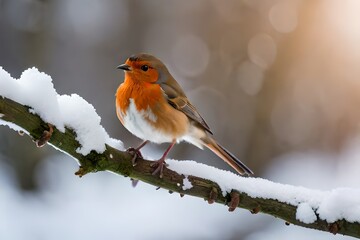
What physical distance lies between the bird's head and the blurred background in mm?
3636

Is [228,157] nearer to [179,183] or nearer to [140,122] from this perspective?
[140,122]

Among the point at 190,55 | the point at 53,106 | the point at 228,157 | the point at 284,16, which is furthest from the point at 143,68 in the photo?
the point at 190,55

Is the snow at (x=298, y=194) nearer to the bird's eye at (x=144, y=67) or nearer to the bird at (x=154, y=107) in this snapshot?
the bird at (x=154, y=107)

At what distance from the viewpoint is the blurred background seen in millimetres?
6277

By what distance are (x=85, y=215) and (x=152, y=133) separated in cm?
236

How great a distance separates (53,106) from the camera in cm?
157

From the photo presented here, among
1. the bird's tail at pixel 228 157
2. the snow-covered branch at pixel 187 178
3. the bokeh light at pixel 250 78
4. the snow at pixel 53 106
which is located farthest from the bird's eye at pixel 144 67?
the bokeh light at pixel 250 78

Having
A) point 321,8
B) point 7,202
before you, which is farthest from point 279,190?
point 321,8

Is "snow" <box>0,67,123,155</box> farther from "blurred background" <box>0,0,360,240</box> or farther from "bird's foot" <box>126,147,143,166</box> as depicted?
"blurred background" <box>0,0,360,240</box>

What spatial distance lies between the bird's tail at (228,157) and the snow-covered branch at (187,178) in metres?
0.59

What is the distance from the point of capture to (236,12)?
24.6 ft

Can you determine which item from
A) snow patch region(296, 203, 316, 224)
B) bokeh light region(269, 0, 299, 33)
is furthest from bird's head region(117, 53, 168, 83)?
bokeh light region(269, 0, 299, 33)

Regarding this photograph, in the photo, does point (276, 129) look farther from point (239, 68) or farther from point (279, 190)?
point (279, 190)

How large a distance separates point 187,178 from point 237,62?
572cm
